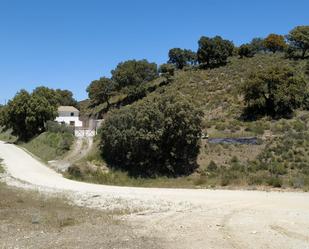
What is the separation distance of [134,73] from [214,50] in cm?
1627

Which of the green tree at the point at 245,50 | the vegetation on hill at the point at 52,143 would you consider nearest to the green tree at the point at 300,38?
the green tree at the point at 245,50

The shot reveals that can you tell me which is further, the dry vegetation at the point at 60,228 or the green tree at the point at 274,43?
the green tree at the point at 274,43

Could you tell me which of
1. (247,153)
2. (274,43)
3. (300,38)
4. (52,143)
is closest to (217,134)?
(247,153)

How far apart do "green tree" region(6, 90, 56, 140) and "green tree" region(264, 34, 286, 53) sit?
5090 cm

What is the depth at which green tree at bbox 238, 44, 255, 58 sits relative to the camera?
98.1 m

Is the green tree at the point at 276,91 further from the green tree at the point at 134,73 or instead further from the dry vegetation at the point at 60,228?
the green tree at the point at 134,73

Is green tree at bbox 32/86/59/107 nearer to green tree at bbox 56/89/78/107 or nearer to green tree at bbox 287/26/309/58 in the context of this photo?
green tree at bbox 56/89/78/107

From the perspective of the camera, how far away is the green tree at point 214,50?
93438 millimetres

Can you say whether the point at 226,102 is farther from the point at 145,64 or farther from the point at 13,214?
the point at 13,214

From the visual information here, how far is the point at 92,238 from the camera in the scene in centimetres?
1447

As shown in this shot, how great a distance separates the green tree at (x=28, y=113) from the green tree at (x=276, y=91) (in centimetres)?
3030

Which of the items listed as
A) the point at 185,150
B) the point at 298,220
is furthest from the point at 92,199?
the point at 185,150

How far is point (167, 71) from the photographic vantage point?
95.1 meters

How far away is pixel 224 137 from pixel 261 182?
1423 cm
